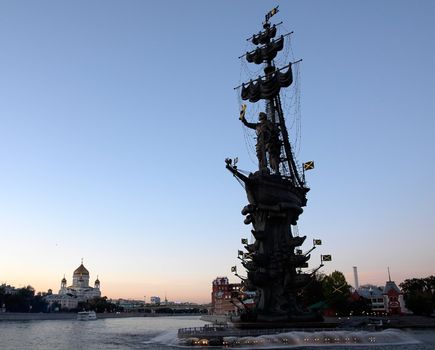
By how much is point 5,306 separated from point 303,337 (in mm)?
116217

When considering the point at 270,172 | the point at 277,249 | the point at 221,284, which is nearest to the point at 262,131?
the point at 270,172

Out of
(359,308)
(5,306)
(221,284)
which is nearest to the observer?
(359,308)

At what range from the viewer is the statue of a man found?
6061 cm

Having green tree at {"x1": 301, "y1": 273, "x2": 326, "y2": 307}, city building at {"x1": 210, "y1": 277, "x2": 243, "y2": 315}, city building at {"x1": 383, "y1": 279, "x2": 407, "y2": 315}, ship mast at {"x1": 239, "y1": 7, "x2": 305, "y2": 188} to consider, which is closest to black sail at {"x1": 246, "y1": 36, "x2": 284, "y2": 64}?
ship mast at {"x1": 239, "y1": 7, "x2": 305, "y2": 188}

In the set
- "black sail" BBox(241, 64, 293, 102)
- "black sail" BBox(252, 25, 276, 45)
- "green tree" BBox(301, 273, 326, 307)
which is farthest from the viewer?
"green tree" BBox(301, 273, 326, 307)

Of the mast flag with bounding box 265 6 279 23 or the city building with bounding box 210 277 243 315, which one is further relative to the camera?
the city building with bounding box 210 277 243 315

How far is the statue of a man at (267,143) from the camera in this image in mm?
60612

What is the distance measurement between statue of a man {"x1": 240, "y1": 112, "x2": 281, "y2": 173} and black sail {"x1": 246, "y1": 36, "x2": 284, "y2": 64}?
13.1 meters

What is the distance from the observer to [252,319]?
51.7 meters

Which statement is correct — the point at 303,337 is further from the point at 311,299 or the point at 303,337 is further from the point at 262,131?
the point at 311,299

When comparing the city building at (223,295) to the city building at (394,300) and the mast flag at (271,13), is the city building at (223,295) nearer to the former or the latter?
the city building at (394,300)

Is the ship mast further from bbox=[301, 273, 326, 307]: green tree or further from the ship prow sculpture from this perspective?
bbox=[301, 273, 326, 307]: green tree

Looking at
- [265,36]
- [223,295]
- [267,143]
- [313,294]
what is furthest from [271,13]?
[223,295]

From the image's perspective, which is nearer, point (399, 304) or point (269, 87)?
point (269, 87)
